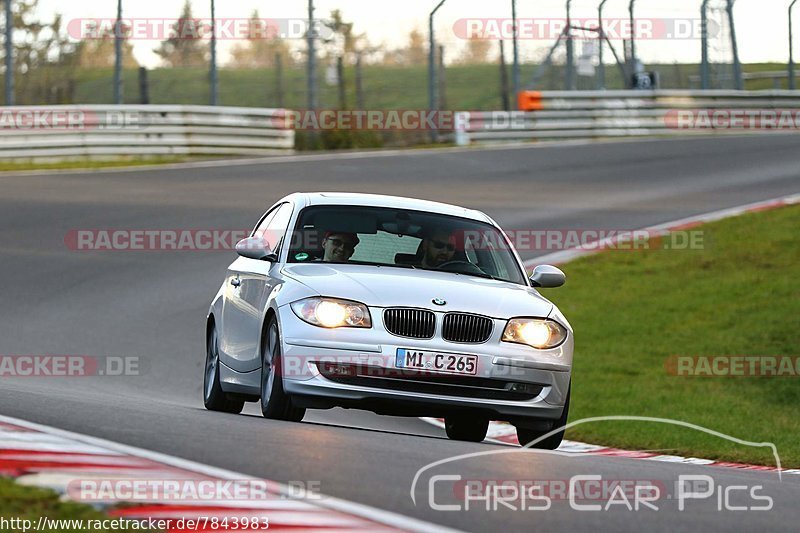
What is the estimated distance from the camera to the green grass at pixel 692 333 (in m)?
11.5

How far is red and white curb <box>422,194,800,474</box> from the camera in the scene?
980 centimetres

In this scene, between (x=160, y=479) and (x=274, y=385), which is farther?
(x=274, y=385)

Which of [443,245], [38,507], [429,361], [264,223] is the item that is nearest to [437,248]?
[443,245]

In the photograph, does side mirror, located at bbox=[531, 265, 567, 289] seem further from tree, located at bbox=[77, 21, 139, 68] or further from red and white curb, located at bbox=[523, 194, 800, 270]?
tree, located at bbox=[77, 21, 139, 68]

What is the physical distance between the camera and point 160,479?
5.64 m

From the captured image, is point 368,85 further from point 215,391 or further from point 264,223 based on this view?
point 215,391

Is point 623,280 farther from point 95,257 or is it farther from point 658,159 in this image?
point 658,159

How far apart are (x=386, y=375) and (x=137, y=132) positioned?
2124 cm

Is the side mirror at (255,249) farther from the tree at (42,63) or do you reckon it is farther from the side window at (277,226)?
the tree at (42,63)

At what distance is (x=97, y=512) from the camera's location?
A: 496 cm

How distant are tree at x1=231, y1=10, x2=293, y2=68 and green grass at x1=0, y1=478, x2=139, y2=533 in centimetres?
2383

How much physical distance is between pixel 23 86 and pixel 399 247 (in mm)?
25278

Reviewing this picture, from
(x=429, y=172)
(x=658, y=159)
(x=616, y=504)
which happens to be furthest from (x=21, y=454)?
(x=658, y=159)

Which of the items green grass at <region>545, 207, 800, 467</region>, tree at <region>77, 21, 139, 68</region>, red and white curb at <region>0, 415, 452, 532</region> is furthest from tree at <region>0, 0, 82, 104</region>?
red and white curb at <region>0, 415, 452, 532</region>
